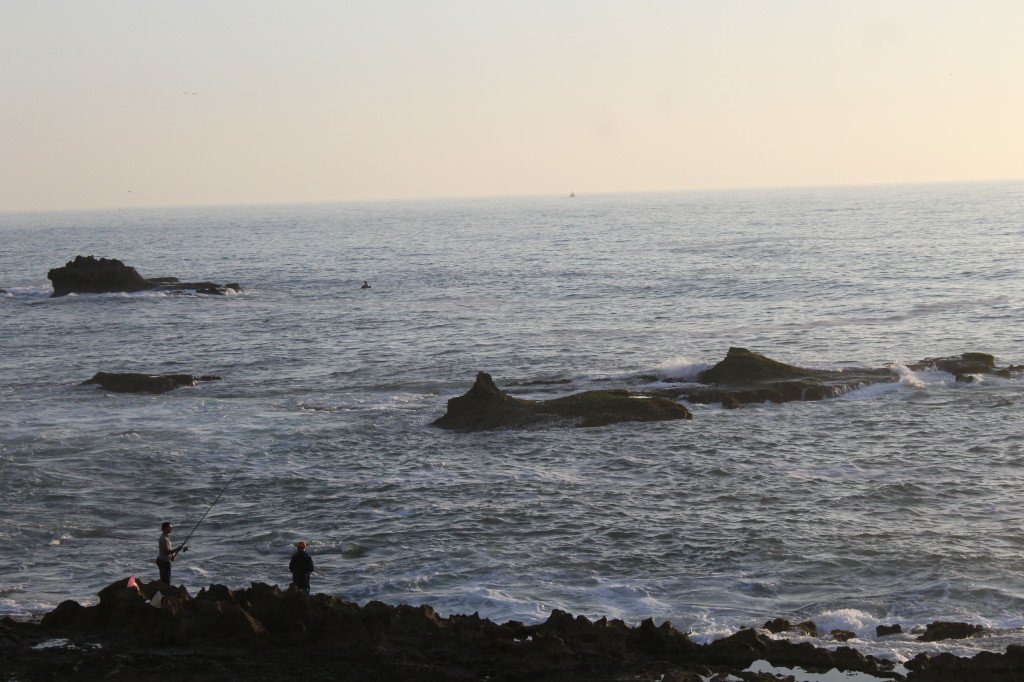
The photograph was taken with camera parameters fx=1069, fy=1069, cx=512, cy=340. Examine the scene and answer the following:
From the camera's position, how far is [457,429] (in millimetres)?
32688

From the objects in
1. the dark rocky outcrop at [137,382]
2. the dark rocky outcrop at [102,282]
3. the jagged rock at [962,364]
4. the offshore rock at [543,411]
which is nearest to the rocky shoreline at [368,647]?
the offshore rock at [543,411]

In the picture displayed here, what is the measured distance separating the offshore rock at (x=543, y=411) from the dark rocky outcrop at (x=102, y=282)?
48083 mm

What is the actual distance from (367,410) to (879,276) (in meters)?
53.9

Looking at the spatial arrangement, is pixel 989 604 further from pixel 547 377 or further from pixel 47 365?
pixel 47 365

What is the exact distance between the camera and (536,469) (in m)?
28.3

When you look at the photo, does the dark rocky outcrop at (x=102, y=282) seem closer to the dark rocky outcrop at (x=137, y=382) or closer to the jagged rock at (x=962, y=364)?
the dark rocky outcrop at (x=137, y=382)

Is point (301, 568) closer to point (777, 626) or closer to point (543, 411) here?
point (777, 626)

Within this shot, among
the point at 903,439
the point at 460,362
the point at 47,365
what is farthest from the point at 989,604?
the point at 47,365

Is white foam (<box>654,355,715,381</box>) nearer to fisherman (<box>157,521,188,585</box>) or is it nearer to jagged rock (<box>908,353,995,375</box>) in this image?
jagged rock (<box>908,353,995,375</box>)

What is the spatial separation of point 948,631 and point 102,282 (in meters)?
70.9

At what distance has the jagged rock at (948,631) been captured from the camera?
1680 cm

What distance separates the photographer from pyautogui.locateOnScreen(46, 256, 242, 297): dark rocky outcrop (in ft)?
251

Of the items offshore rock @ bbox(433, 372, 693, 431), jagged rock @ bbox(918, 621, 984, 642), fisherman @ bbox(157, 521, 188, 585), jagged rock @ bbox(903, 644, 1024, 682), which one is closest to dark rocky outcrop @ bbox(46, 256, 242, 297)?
offshore rock @ bbox(433, 372, 693, 431)

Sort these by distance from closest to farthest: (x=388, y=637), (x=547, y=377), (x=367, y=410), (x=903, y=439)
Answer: (x=388, y=637) → (x=903, y=439) → (x=367, y=410) → (x=547, y=377)
